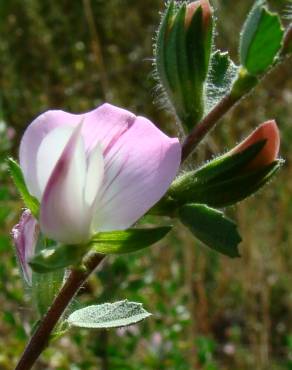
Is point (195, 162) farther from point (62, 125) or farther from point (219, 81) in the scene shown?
point (62, 125)

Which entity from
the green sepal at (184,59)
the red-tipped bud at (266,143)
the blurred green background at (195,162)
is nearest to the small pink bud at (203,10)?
the green sepal at (184,59)

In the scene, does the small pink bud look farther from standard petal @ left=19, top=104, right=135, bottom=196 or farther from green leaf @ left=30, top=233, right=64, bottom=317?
green leaf @ left=30, top=233, right=64, bottom=317

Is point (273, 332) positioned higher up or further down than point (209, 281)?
further down

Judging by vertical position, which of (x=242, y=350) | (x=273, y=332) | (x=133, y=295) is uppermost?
(x=133, y=295)

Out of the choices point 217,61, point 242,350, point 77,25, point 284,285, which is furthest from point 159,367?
point 77,25

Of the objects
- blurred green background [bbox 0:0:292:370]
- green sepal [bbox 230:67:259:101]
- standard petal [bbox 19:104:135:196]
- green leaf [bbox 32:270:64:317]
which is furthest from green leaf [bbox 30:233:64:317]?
blurred green background [bbox 0:0:292:370]

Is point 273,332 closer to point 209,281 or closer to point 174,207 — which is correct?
point 209,281

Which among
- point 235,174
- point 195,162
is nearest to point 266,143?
point 235,174

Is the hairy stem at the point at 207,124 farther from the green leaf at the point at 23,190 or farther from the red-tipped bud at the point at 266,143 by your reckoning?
the green leaf at the point at 23,190
